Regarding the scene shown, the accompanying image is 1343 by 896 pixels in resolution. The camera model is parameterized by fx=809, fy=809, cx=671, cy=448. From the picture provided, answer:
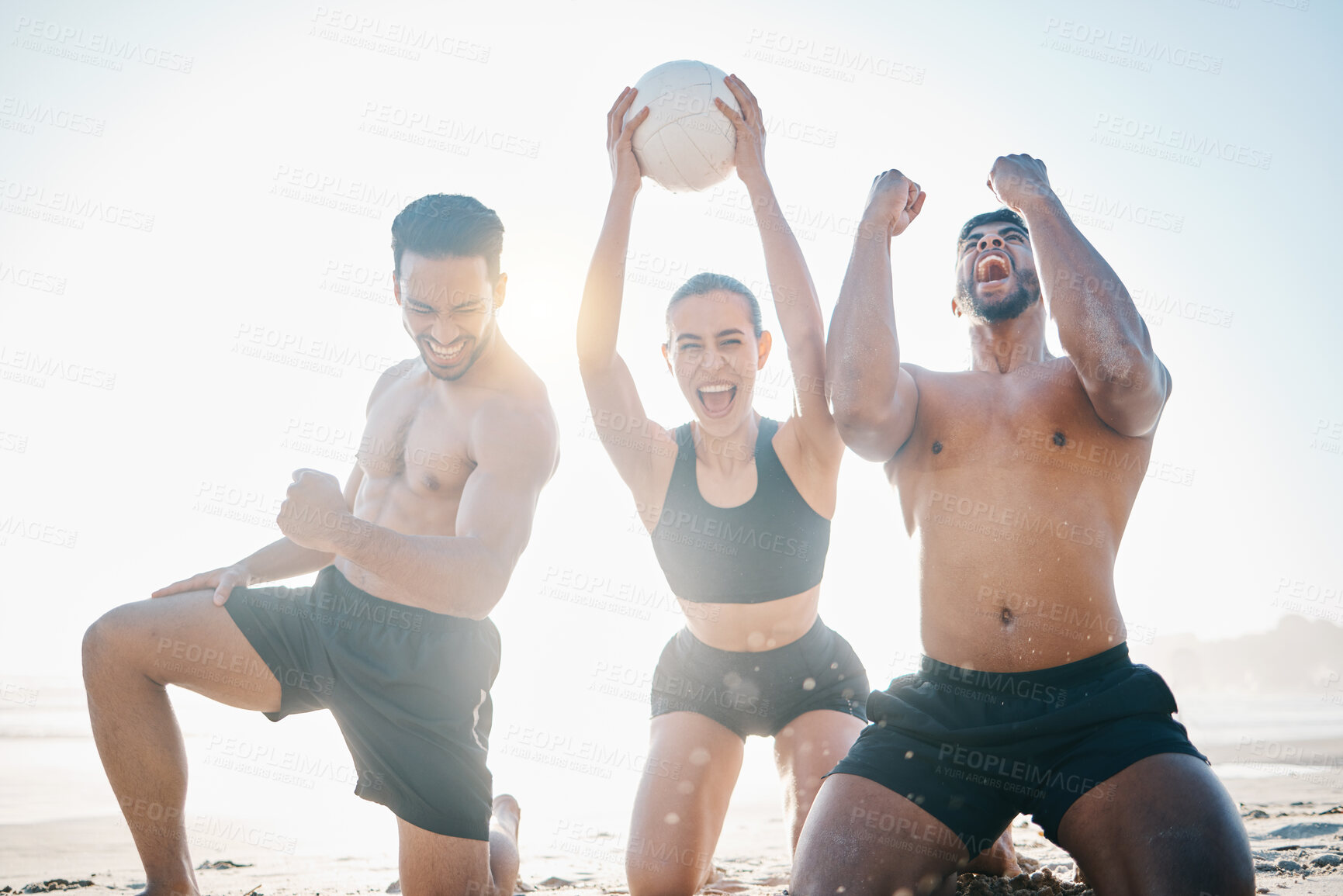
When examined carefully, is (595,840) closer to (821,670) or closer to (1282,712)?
(821,670)

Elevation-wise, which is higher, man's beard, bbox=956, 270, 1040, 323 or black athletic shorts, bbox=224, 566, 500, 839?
man's beard, bbox=956, 270, 1040, 323

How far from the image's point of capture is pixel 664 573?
173 inches

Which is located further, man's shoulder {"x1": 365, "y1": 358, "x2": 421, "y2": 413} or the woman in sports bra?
man's shoulder {"x1": 365, "y1": 358, "x2": 421, "y2": 413}

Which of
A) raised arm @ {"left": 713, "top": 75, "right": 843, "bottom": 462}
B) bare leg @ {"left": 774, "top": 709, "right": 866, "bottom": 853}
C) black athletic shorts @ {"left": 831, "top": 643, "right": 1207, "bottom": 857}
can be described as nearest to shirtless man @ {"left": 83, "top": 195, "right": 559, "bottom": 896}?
raised arm @ {"left": 713, "top": 75, "right": 843, "bottom": 462}

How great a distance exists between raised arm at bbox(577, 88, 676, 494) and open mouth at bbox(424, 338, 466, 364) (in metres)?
0.61

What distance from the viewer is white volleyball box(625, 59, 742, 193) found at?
4.05 meters

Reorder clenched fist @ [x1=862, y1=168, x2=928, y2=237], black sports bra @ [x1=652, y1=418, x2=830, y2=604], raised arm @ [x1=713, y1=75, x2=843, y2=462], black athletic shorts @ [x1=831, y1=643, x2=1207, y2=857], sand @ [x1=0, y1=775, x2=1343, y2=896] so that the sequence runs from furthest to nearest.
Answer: sand @ [x1=0, y1=775, x2=1343, y2=896], black sports bra @ [x1=652, y1=418, x2=830, y2=604], raised arm @ [x1=713, y1=75, x2=843, y2=462], clenched fist @ [x1=862, y1=168, x2=928, y2=237], black athletic shorts @ [x1=831, y1=643, x2=1207, y2=857]

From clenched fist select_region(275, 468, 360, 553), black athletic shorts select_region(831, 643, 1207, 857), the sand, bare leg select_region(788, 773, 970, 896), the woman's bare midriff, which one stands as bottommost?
the sand

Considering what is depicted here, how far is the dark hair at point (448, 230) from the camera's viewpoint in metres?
4.02

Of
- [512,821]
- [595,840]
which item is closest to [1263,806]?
[595,840]

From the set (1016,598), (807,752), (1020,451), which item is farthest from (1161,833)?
(807,752)

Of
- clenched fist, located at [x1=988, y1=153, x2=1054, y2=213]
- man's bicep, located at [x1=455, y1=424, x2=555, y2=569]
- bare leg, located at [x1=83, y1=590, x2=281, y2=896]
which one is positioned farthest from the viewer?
man's bicep, located at [x1=455, y1=424, x2=555, y2=569]

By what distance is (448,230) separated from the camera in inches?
159

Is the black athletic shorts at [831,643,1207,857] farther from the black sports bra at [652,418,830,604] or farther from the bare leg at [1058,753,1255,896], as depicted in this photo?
the black sports bra at [652,418,830,604]
